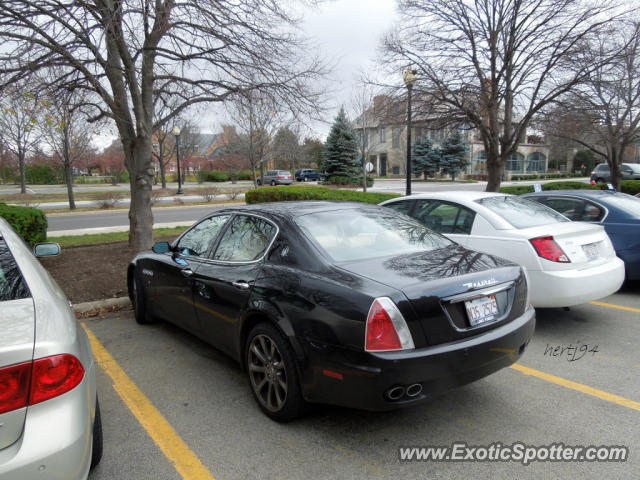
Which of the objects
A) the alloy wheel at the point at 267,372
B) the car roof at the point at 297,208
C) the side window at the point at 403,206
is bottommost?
the alloy wheel at the point at 267,372

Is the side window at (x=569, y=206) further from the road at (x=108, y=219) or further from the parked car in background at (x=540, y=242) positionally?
the road at (x=108, y=219)

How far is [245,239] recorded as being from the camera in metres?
3.77

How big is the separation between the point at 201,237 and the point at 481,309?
2727mm

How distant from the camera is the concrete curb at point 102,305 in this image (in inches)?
231

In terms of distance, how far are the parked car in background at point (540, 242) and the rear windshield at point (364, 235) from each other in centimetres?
135

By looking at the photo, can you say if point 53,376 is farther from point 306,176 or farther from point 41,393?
point 306,176

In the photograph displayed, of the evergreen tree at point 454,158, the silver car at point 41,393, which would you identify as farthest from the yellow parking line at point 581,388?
the evergreen tree at point 454,158

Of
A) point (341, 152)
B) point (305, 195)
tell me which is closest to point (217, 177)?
point (341, 152)

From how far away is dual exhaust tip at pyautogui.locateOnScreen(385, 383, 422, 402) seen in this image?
2.55m

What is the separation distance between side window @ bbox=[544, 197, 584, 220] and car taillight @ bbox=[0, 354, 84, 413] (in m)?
6.89

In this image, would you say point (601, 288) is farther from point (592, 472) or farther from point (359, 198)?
point (359, 198)

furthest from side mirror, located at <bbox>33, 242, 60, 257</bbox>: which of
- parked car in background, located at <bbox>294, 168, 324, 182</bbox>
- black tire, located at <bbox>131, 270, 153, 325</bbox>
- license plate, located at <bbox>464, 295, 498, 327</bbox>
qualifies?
A: parked car in background, located at <bbox>294, 168, 324, 182</bbox>

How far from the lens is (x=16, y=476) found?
1.75 metres

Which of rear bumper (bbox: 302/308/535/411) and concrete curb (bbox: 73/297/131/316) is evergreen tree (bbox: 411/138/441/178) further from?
rear bumper (bbox: 302/308/535/411)
